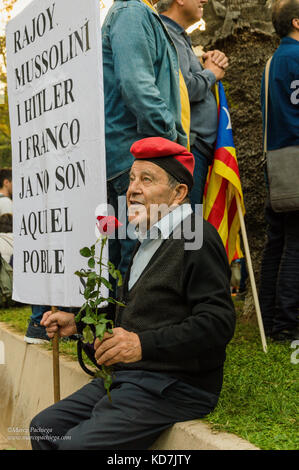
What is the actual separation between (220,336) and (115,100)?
1.59 m

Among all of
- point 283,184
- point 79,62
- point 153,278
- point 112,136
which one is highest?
point 79,62

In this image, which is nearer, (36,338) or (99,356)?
(99,356)

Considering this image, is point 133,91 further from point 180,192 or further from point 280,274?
point 280,274

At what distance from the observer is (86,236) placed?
105 inches

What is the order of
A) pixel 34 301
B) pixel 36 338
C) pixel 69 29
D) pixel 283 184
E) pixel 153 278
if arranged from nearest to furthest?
pixel 153 278 < pixel 69 29 < pixel 34 301 < pixel 283 184 < pixel 36 338

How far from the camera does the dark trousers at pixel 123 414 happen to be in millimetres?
2066

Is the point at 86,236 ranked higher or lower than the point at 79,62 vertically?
lower

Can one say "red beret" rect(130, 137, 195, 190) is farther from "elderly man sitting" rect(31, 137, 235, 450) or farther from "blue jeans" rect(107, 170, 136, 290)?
"blue jeans" rect(107, 170, 136, 290)

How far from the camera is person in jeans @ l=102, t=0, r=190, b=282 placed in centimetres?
301

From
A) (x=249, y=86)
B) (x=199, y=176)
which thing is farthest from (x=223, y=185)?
(x=249, y=86)

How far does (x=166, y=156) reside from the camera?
237cm

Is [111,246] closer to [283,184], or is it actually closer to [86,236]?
[86,236]

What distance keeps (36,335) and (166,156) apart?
2098 millimetres

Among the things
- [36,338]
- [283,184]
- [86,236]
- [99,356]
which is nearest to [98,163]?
[86,236]
